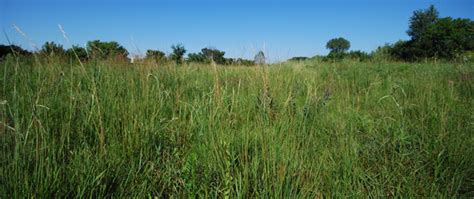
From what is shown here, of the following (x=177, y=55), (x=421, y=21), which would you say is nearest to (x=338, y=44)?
(x=421, y=21)

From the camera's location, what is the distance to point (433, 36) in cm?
5394

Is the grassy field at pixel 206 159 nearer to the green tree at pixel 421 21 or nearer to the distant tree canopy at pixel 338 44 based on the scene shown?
the green tree at pixel 421 21

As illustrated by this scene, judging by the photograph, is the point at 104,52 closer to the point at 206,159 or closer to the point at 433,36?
the point at 206,159

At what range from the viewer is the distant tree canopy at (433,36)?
50.9m

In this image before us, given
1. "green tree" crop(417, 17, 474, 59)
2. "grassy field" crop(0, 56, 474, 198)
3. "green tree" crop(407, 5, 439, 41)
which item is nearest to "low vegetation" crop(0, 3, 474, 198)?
"grassy field" crop(0, 56, 474, 198)

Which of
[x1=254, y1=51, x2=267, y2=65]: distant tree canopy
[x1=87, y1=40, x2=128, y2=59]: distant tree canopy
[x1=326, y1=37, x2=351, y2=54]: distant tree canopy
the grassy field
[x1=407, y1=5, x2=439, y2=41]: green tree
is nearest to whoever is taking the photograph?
the grassy field

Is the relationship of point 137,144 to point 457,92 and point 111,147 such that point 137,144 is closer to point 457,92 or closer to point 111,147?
point 111,147

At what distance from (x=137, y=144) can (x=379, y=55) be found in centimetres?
1052

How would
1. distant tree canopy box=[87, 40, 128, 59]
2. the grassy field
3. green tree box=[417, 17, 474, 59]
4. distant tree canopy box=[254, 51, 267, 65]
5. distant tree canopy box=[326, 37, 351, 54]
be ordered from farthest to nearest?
1. distant tree canopy box=[326, 37, 351, 54]
2. green tree box=[417, 17, 474, 59]
3. distant tree canopy box=[87, 40, 128, 59]
4. distant tree canopy box=[254, 51, 267, 65]
5. the grassy field

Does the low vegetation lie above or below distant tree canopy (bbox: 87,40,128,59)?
below

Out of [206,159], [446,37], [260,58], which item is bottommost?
[206,159]

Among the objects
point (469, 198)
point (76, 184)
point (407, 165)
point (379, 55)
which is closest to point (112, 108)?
point (76, 184)

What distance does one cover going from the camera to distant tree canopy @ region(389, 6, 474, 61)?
167ft

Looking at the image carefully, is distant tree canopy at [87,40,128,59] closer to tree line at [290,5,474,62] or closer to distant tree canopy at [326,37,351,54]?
tree line at [290,5,474,62]
